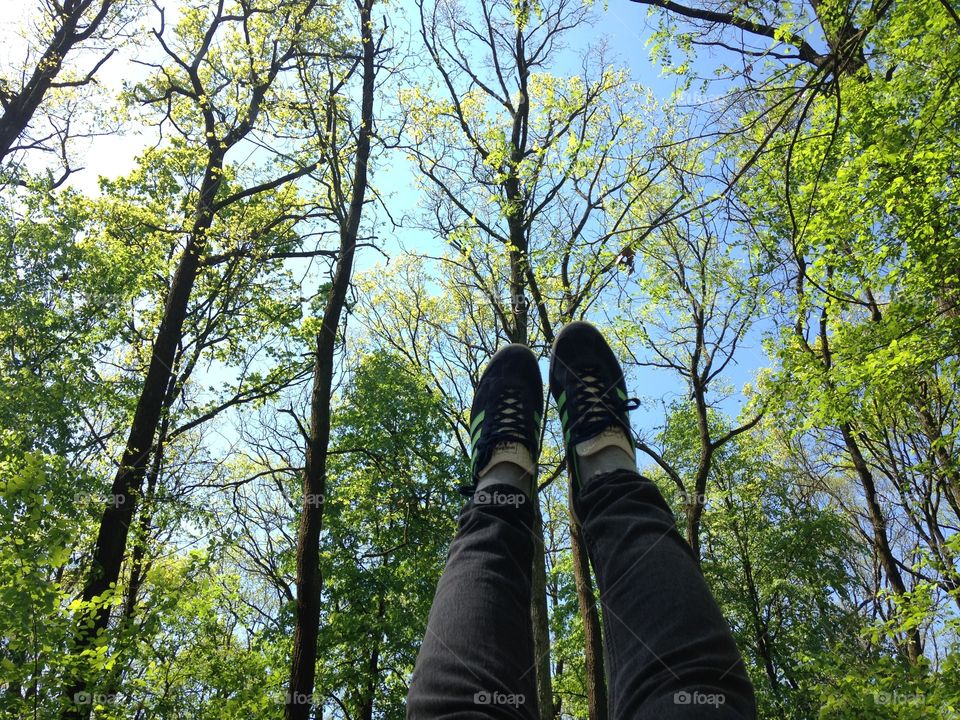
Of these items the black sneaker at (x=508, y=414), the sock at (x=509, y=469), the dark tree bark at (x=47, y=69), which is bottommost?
the sock at (x=509, y=469)

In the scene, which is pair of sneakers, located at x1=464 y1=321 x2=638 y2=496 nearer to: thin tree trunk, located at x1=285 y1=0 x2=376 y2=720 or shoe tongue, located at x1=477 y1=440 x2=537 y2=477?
shoe tongue, located at x1=477 y1=440 x2=537 y2=477

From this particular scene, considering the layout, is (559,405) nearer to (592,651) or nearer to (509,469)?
(509,469)

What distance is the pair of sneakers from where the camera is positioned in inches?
85.7

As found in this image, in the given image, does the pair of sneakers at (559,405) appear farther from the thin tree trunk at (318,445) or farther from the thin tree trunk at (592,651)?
the thin tree trunk at (592,651)

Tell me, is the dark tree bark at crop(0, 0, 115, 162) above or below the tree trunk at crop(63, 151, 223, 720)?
above

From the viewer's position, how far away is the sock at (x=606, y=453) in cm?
204

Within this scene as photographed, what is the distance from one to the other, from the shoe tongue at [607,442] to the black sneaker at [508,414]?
216 millimetres

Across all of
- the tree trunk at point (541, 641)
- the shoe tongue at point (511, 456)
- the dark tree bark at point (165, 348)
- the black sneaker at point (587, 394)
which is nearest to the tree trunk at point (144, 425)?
the dark tree bark at point (165, 348)

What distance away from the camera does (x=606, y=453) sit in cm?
209

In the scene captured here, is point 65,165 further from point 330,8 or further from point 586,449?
point 586,449

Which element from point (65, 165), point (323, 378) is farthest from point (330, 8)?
point (65, 165)

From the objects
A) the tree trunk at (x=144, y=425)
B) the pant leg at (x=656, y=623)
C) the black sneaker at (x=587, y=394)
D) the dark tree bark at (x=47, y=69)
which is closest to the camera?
the pant leg at (x=656, y=623)

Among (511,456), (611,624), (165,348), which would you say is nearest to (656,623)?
(611,624)

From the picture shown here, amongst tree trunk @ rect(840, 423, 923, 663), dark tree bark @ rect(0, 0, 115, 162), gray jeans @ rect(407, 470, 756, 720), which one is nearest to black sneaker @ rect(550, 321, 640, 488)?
gray jeans @ rect(407, 470, 756, 720)
